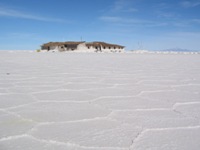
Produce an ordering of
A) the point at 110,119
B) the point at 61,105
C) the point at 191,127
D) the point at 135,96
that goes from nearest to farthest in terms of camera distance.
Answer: the point at 191,127
the point at 110,119
the point at 61,105
the point at 135,96

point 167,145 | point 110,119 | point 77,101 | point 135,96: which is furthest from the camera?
point 135,96

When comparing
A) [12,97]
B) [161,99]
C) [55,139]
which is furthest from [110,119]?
[12,97]

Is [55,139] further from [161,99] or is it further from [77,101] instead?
[161,99]

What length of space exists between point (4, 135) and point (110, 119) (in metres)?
0.55

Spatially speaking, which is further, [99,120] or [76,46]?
[76,46]

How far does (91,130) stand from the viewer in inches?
49.4

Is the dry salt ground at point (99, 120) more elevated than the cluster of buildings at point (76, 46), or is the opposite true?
the cluster of buildings at point (76, 46)

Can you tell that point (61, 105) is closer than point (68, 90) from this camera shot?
Yes

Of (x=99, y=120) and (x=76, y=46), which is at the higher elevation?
(x=76, y=46)

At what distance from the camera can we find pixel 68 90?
93.7 inches

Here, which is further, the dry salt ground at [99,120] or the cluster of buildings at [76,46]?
the cluster of buildings at [76,46]

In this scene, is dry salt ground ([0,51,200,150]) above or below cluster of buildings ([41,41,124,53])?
below

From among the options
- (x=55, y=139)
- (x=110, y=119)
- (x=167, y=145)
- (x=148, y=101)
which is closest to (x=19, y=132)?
(x=55, y=139)

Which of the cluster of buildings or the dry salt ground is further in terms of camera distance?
the cluster of buildings
